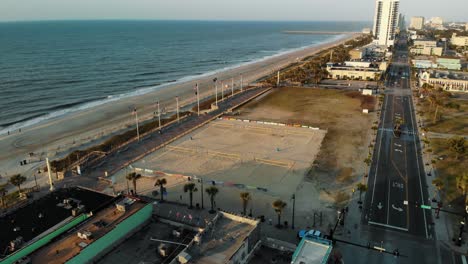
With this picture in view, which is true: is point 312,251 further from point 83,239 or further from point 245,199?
point 83,239

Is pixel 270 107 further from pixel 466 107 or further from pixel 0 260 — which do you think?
pixel 0 260

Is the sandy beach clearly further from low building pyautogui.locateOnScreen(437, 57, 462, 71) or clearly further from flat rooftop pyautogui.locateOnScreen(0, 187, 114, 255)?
low building pyautogui.locateOnScreen(437, 57, 462, 71)

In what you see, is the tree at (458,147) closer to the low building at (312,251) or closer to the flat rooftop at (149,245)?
the low building at (312,251)

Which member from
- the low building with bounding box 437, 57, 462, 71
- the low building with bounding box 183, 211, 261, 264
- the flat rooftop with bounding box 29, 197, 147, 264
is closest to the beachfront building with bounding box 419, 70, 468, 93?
the low building with bounding box 437, 57, 462, 71

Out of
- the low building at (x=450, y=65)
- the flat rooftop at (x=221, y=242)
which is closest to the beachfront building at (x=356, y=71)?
the low building at (x=450, y=65)

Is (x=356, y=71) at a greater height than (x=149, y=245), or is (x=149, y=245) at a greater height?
(x=356, y=71)

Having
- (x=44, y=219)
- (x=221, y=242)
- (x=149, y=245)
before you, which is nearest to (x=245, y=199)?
(x=221, y=242)

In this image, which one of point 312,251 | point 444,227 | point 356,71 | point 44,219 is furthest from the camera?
point 356,71
